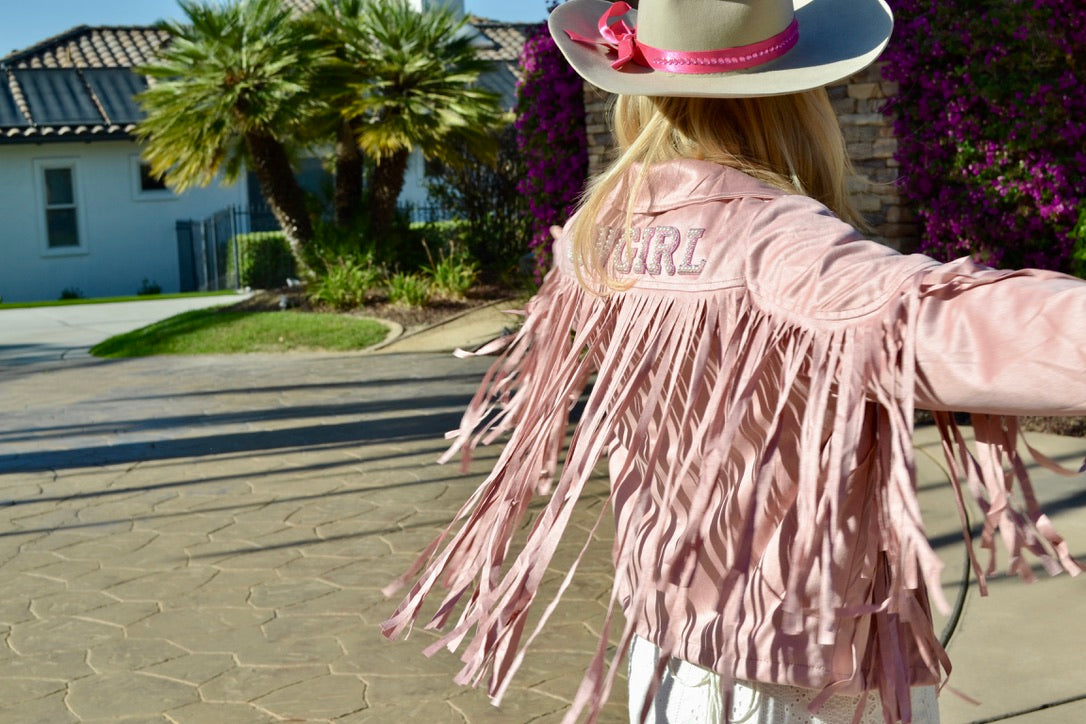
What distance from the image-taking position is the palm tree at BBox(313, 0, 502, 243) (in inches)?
593

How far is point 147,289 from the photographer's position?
24.7m

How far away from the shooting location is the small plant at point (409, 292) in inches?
589

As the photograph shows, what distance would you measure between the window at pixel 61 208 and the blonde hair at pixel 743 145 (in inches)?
983

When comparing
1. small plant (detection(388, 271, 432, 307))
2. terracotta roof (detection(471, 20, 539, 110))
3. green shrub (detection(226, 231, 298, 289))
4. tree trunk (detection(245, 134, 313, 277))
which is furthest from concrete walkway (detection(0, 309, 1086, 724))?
terracotta roof (detection(471, 20, 539, 110))

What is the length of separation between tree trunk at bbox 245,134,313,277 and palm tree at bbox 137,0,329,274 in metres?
0.10

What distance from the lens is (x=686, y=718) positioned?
5.76 feet

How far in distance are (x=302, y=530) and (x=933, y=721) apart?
4974mm

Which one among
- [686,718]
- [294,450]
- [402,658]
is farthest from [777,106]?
[294,450]

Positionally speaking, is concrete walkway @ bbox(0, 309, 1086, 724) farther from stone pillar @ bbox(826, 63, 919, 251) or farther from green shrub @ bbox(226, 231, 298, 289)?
green shrub @ bbox(226, 231, 298, 289)

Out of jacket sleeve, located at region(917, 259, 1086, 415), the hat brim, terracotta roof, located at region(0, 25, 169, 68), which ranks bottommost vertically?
jacket sleeve, located at region(917, 259, 1086, 415)

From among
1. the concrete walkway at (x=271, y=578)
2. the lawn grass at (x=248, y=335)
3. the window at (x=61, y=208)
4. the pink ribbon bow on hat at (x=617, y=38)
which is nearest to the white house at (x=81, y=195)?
the window at (x=61, y=208)

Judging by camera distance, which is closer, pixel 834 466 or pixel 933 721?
pixel 834 466

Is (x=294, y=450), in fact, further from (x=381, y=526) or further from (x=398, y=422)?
(x=381, y=526)

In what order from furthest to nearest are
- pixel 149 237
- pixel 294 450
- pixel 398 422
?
1. pixel 149 237
2. pixel 398 422
3. pixel 294 450
